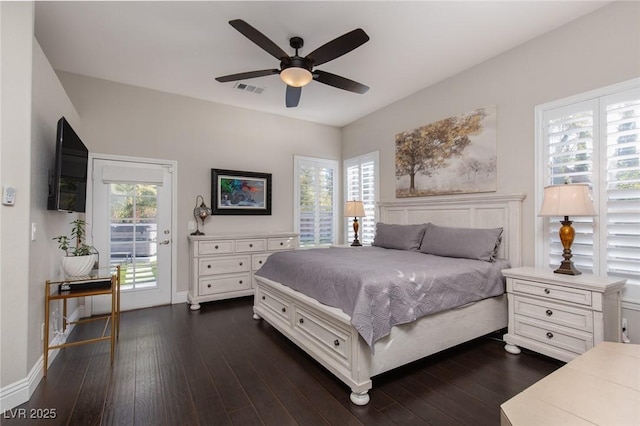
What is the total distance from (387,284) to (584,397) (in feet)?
4.00

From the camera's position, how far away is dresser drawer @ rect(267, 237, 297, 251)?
15.2ft

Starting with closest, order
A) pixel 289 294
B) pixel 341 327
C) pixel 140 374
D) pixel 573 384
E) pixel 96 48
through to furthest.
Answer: pixel 573 384, pixel 341 327, pixel 140 374, pixel 289 294, pixel 96 48

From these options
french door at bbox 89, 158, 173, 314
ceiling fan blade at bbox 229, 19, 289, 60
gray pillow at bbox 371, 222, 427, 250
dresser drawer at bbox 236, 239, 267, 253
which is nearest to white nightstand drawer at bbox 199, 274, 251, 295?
dresser drawer at bbox 236, 239, 267, 253

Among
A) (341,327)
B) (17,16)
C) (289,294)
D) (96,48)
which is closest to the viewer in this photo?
(17,16)

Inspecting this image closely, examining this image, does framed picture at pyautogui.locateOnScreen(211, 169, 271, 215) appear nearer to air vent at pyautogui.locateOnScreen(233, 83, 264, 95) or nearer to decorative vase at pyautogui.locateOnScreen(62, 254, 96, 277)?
air vent at pyautogui.locateOnScreen(233, 83, 264, 95)

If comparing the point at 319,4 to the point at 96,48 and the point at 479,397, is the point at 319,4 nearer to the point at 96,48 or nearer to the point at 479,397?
the point at 96,48

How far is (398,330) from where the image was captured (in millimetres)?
2191

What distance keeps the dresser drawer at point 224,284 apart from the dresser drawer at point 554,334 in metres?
3.38

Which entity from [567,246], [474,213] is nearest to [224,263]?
[474,213]

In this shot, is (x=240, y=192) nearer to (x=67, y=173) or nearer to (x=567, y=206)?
(x=67, y=173)

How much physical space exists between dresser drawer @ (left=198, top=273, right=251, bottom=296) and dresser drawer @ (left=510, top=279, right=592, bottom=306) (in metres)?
3.37

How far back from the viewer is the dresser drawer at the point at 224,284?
13.5ft

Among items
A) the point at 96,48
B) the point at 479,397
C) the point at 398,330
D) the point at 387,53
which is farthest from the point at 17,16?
the point at 479,397

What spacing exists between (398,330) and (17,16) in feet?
11.2
